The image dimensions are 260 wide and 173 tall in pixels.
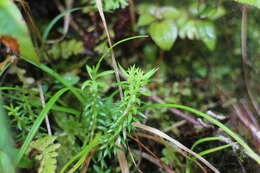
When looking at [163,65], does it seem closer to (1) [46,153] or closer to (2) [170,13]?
(2) [170,13]

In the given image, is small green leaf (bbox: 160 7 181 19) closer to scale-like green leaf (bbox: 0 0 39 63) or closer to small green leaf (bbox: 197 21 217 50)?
small green leaf (bbox: 197 21 217 50)

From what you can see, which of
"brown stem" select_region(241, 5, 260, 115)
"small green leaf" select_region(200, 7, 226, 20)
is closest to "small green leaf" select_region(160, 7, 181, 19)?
"small green leaf" select_region(200, 7, 226, 20)

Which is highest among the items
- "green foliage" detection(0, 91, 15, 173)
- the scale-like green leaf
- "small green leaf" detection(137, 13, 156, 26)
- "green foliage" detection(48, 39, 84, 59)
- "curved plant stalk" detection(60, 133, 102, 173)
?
the scale-like green leaf

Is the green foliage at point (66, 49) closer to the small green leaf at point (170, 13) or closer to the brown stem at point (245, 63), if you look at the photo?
the small green leaf at point (170, 13)

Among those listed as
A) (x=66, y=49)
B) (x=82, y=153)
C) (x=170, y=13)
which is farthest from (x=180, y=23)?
(x=82, y=153)

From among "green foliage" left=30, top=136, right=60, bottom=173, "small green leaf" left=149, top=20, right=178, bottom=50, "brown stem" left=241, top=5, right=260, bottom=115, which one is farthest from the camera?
"small green leaf" left=149, top=20, right=178, bottom=50

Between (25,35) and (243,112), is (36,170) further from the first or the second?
(243,112)

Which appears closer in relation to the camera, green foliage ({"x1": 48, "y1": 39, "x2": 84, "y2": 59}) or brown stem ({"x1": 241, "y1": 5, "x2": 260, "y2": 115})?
brown stem ({"x1": 241, "y1": 5, "x2": 260, "y2": 115})
